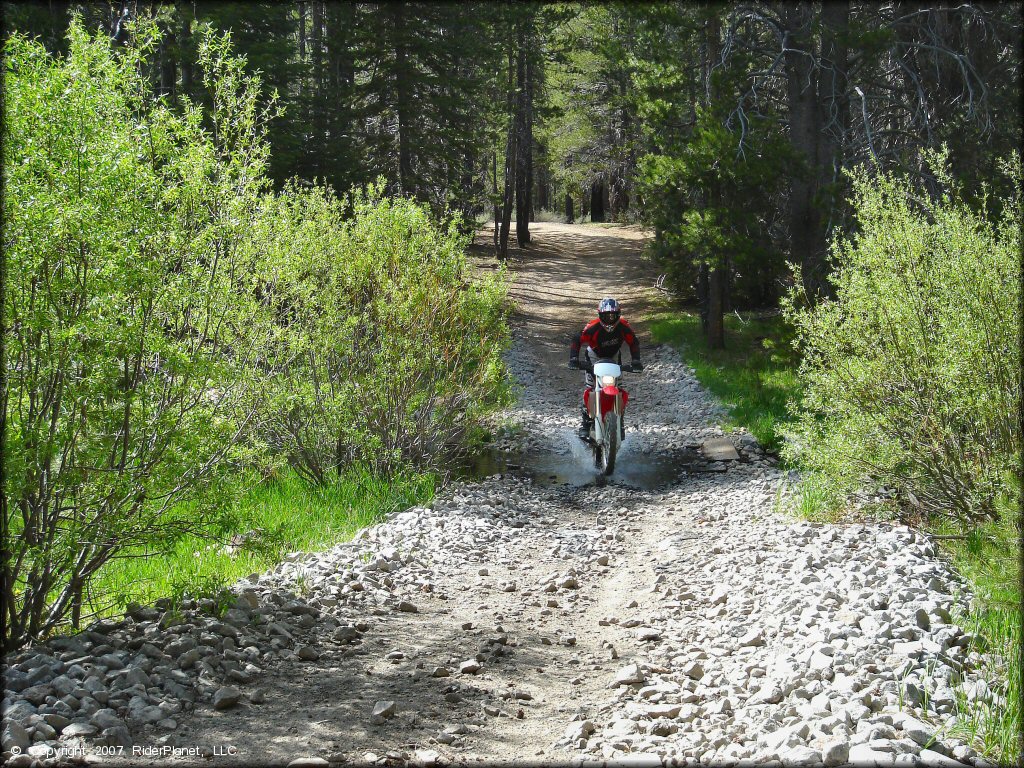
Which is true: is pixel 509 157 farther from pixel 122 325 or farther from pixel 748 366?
pixel 122 325

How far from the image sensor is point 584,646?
542 centimetres

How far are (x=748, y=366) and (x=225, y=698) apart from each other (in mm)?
13446

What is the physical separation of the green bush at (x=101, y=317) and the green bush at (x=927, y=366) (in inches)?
184

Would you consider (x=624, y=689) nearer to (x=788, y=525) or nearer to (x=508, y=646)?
(x=508, y=646)

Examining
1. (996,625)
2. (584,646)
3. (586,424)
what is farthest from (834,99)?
(584,646)

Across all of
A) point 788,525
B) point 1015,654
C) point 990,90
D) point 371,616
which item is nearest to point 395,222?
point 371,616

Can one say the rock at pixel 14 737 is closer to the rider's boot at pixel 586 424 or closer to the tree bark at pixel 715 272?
the rider's boot at pixel 586 424

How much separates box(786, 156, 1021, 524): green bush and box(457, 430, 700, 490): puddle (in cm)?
361

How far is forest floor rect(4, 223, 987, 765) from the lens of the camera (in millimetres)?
3801

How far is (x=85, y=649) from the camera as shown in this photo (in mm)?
4273

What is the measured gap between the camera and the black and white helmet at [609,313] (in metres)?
10.8

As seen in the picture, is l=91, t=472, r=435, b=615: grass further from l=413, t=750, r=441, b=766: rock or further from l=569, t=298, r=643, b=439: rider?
l=569, t=298, r=643, b=439: rider

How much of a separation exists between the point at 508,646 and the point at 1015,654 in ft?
9.43

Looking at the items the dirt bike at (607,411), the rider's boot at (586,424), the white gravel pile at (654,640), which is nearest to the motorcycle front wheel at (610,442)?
the dirt bike at (607,411)
